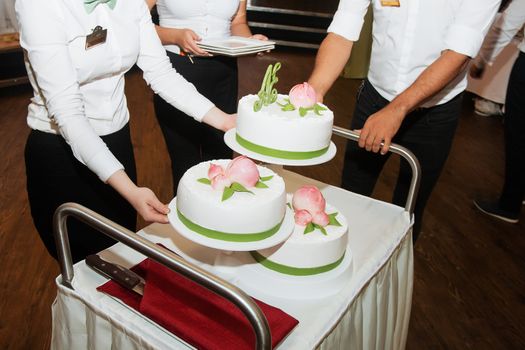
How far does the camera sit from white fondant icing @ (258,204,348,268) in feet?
3.32

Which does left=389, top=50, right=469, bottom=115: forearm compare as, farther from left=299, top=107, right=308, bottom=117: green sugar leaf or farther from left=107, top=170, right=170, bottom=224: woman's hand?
left=107, top=170, right=170, bottom=224: woman's hand

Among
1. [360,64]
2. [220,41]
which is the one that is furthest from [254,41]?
[360,64]

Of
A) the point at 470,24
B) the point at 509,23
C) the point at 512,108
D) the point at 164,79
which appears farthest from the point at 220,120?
the point at 512,108

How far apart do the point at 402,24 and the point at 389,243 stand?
2.40 ft

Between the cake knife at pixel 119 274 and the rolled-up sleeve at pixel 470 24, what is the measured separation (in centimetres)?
113

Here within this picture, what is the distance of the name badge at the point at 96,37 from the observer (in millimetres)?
1193

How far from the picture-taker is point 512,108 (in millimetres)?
2602

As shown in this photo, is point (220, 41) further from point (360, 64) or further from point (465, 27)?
point (360, 64)

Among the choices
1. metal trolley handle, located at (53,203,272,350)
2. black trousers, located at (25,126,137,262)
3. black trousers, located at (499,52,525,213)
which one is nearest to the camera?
metal trolley handle, located at (53,203,272,350)

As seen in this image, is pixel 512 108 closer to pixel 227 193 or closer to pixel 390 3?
pixel 390 3

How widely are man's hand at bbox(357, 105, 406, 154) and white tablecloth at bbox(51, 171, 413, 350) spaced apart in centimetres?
19

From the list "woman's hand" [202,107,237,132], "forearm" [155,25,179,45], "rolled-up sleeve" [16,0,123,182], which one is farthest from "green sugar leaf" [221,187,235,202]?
"forearm" [155,25,179,45]

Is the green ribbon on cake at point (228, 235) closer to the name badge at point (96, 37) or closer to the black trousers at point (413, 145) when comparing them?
the name badge at point (96, 37)

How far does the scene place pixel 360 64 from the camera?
573 cm
